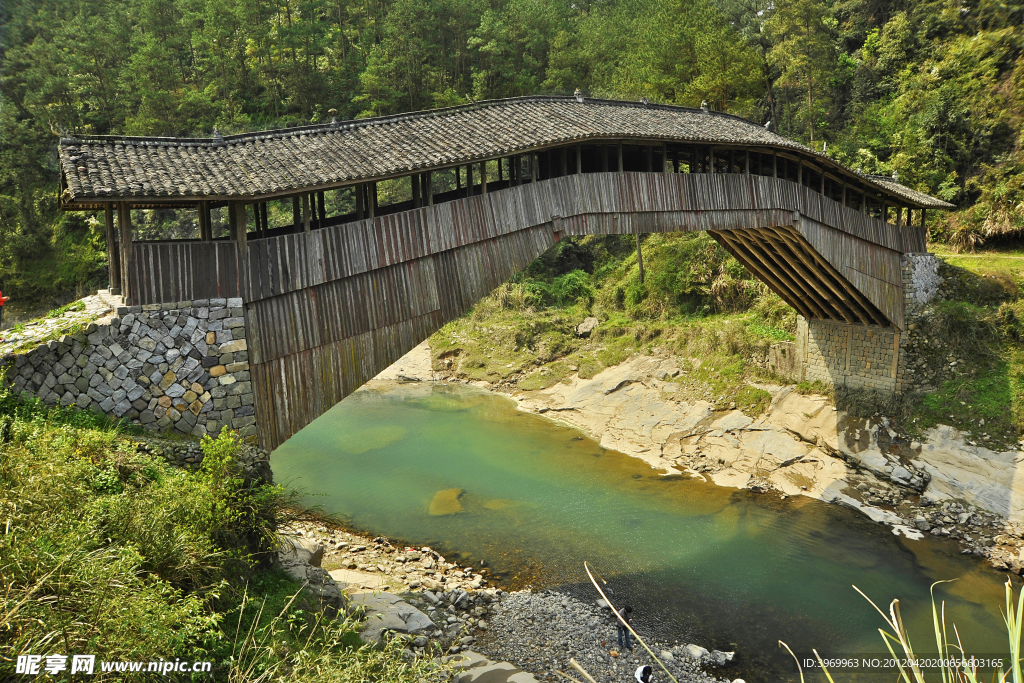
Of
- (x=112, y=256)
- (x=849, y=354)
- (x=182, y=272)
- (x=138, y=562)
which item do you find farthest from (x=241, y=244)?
(x=849, y=354)

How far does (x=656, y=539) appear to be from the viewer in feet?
46.1

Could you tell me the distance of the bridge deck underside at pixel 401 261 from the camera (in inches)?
377

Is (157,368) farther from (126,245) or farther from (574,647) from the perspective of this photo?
(574,647)

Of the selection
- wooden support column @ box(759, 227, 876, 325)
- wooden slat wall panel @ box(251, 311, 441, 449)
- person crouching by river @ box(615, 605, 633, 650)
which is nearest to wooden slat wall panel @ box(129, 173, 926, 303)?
wooden support column @ box(759, 227, 876, 325)

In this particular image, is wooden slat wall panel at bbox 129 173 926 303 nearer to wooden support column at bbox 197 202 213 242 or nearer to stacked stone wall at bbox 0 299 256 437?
stacked stone wall at bbox 0 299 256 437

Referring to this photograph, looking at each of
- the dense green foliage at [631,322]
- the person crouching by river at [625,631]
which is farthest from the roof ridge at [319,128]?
the person crouching by river at [625,631]

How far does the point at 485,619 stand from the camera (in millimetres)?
11320

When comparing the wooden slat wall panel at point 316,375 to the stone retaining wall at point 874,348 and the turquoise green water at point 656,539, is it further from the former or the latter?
the stone retaining wall at point 874,348

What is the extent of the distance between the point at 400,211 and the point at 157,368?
186 inches

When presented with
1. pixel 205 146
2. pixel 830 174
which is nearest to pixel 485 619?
pixel 205 146

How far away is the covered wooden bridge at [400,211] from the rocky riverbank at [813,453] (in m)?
3.85

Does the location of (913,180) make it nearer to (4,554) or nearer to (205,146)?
(205,146)

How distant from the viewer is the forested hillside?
78.6ft

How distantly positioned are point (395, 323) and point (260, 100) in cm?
2817
